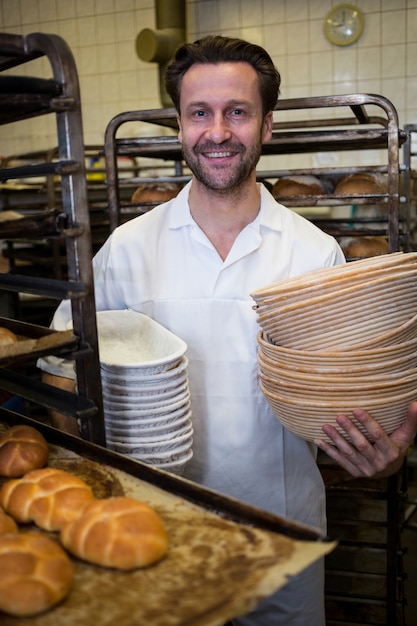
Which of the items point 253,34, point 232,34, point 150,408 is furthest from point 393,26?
point 150,408

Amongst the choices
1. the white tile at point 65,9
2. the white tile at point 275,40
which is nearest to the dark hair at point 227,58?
the white tile at point 275,40

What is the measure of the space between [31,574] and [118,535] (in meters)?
0.12

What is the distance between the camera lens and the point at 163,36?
188 inches

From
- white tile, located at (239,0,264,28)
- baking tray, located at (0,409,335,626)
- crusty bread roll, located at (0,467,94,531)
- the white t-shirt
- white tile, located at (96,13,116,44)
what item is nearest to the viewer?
baking tray, located at (0,409,335,626)

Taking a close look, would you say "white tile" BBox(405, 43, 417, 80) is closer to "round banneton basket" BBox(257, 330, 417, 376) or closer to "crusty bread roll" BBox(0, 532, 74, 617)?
"round banneton basket" BBox(257, 330, 417, 376)

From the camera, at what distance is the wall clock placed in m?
4.84

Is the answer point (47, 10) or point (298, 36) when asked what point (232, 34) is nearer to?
point (298, 36)

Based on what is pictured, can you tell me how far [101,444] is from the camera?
121 cm

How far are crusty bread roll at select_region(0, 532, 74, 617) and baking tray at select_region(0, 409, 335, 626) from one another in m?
0.02

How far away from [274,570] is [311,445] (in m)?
1.12

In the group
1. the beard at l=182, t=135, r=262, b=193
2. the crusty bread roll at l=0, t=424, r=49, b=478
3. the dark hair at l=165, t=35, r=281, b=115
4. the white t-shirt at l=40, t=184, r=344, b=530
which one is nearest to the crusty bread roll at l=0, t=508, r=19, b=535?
the crusty bread roll at l=0, t=424, r=49, b=478

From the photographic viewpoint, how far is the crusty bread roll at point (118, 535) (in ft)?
2.83

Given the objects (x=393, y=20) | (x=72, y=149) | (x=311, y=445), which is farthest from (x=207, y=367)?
(x=393, y=20)

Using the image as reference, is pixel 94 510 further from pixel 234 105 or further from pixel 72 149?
pixel 234 105
